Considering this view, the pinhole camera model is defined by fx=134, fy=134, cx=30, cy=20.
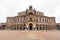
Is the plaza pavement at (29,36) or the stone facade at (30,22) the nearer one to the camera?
the plaza pavement at (29,36)

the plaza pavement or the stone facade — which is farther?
the stone facade

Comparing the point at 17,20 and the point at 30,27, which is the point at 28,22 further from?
the point at 17,20

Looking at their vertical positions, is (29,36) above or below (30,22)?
below

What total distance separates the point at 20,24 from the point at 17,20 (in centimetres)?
377

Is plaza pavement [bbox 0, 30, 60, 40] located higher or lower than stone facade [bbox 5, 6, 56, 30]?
lower

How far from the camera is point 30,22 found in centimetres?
6569

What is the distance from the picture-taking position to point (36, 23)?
225 feet

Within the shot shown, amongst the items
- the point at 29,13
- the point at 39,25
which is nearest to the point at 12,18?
the point at 29,13

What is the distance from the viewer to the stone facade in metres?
66.4

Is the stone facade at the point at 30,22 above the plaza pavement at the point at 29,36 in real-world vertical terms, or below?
above

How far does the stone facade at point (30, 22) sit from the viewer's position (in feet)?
218

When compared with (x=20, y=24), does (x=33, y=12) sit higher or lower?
higher

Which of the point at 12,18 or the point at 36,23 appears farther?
the point at 12,18

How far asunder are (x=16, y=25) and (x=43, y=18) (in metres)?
15.2
